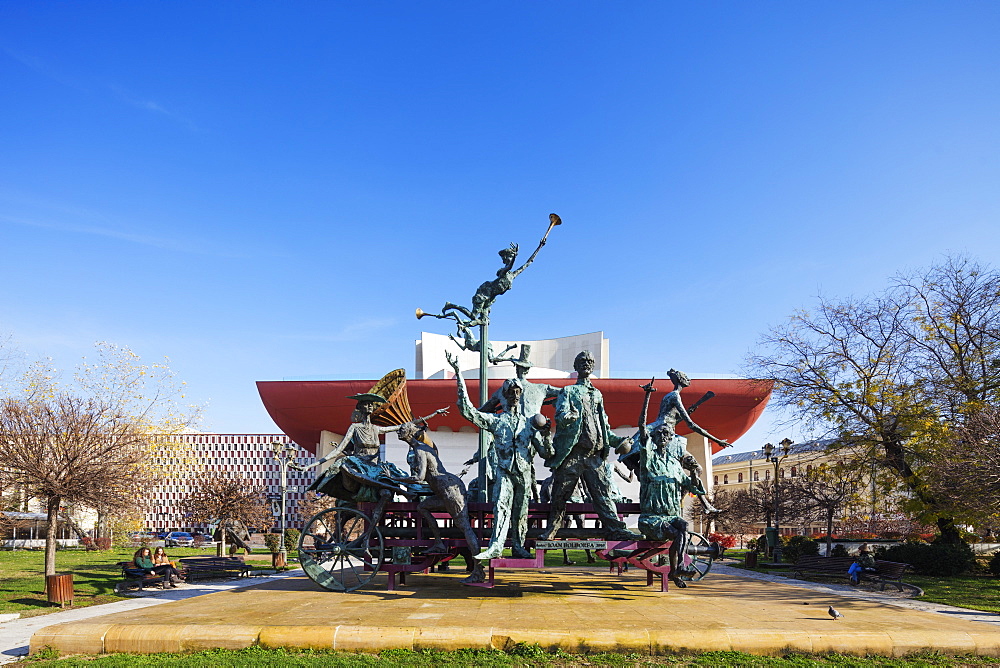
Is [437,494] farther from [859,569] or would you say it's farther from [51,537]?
[859,569]

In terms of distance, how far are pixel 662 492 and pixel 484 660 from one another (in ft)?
15.6

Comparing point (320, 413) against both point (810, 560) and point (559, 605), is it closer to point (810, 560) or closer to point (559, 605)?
point (810, 560)

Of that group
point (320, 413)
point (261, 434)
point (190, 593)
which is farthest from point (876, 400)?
point (261, 434)

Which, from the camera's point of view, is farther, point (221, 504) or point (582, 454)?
point (221, 504)

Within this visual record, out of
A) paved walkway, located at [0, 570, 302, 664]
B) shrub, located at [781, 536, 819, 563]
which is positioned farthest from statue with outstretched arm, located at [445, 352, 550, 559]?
shrub, located at [781, 536, 819, 563]

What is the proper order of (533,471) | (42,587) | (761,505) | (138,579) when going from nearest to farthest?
(533,471)
(138,579)
(42,587)
(761,505)

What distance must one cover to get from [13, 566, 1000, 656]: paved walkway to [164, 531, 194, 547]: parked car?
120ft

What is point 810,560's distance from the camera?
18328 mm

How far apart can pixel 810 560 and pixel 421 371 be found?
37.3m

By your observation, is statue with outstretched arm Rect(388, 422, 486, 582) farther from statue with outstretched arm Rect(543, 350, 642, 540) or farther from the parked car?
the parked car

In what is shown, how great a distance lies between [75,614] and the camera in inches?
411

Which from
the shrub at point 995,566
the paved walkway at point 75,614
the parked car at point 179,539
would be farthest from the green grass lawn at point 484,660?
the parked car at point 179,539

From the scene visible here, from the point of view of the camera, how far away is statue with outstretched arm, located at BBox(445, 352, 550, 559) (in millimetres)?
10266

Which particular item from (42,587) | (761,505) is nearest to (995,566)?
(761,505)
